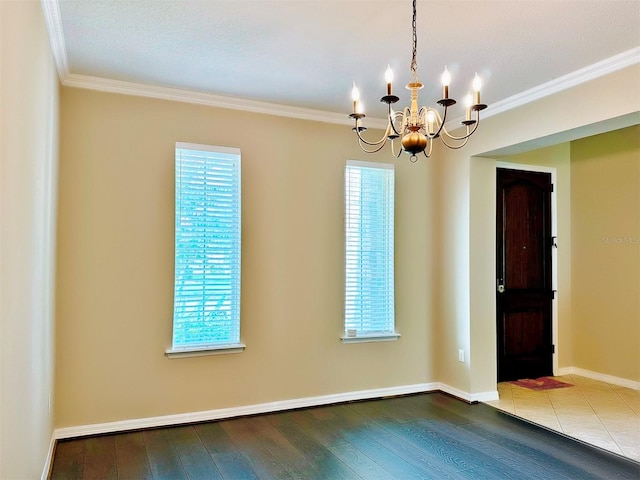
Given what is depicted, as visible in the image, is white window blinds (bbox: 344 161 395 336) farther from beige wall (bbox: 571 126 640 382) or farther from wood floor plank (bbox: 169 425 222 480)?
beige wall (bbox: 571 126 640 382)

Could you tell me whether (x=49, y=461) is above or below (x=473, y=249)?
below

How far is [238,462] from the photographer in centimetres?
325

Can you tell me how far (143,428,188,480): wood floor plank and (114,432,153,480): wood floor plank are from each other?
4 centimetres

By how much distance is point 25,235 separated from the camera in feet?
7.19

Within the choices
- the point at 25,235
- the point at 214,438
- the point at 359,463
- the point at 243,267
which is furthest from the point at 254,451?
the point at 25,235

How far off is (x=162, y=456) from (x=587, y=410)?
3.65m

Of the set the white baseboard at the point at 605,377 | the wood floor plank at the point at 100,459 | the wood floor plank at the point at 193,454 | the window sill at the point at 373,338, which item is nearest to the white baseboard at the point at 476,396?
the window sill at the point at 373,338

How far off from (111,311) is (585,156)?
5.35 meters

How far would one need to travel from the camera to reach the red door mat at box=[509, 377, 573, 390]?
200 inches

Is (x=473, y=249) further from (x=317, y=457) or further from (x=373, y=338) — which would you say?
(x=317, y=457)

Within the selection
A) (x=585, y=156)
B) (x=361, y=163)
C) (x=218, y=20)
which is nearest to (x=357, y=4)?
(x=218, y=20)

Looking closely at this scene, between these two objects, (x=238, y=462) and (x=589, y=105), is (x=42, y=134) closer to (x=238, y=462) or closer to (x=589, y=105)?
(x=238, y=462)

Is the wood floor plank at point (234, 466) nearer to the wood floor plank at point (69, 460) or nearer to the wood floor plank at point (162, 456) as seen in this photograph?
the wood floor plank at point (162, 456)

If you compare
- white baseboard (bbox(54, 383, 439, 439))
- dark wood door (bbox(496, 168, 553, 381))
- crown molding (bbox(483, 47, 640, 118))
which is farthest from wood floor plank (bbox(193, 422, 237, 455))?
crown molding (bbox(483, 47, 640, 118))
